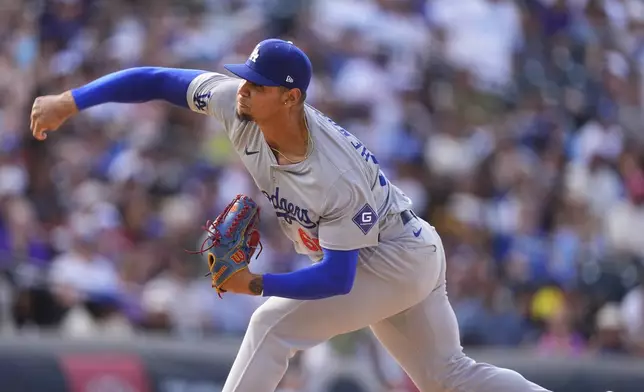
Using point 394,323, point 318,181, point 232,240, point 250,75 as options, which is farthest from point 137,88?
point 394,323

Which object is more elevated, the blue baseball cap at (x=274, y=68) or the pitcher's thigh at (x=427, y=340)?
the blue baseball cap at (x=274, y=68)

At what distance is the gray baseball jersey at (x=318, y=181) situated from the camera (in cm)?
448

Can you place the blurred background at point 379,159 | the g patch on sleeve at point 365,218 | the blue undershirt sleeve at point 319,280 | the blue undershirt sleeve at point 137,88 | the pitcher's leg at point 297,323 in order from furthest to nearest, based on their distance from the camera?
1. the blurred background at point 379,159
2. the blue undershirt sleeve at point 137,88
3. the pitcher's leg at point 297,323
4. the g patch on sleeve at point 365,218
5. the blue undershirt sleeve at point 319,280

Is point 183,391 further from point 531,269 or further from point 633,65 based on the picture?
point 633,65

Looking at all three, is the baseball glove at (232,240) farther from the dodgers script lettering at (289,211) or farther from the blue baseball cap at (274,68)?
the blue baseball cap at (274,68)

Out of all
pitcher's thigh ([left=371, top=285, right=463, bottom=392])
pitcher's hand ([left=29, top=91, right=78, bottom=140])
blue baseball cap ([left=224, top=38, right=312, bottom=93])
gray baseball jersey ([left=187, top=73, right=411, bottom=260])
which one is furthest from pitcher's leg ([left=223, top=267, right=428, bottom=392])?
pitcher's hand ([left=29, top=91, right=78, bottom=140])

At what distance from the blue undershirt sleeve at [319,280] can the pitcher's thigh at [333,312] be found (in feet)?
0.79

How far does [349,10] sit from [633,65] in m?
3.16

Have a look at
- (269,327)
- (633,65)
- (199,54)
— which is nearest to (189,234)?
(199,54)

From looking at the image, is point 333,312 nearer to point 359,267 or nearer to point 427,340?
point 359,267

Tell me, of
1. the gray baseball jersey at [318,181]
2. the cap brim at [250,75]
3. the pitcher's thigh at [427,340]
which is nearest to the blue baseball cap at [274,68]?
the cap brim at [250,75]

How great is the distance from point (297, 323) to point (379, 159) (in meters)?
6.16

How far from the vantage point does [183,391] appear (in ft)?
26.7

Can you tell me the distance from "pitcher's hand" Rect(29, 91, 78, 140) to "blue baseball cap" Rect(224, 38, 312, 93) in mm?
779
